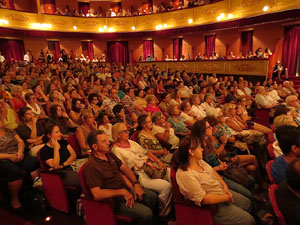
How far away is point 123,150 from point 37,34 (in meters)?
12.4

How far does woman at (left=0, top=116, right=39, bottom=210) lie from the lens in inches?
89.9

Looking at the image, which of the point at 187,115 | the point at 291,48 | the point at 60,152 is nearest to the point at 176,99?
the point at 187,115

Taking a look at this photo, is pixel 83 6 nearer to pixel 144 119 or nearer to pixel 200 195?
pixel 144 119

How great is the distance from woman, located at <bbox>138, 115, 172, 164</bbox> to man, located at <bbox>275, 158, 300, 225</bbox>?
1.29 m

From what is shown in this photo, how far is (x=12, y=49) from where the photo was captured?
471 inches

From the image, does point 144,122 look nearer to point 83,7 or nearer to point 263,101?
point 263,101

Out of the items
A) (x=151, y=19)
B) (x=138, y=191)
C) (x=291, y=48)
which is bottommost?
(x=138, y=191)

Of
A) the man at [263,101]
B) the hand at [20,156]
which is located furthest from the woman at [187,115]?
the hand at [20,156]

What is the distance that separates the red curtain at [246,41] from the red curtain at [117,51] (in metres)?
8.00

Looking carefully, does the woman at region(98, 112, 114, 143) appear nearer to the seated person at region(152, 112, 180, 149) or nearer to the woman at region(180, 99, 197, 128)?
the seated person at region(152, 112, 180, 149)

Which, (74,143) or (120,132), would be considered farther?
(74,143)

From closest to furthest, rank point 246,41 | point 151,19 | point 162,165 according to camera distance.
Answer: point 162,165 → point 246,41 → point 151,19

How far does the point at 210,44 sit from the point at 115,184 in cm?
1221

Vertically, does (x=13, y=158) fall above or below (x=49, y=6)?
below
